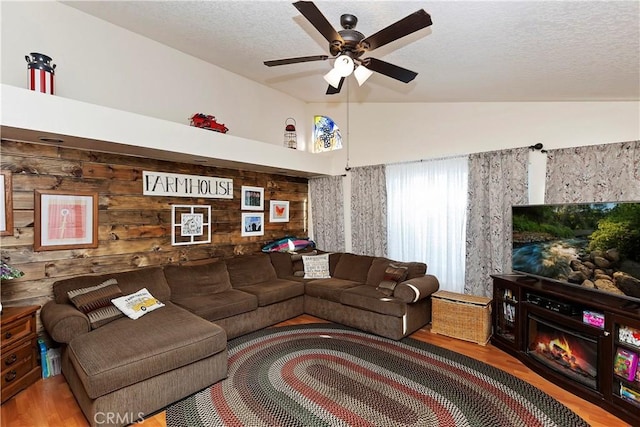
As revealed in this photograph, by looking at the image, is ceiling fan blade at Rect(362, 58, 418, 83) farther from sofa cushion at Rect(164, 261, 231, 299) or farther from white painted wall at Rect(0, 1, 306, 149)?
sofa cushion at Rect(164, 261, 231, 299)

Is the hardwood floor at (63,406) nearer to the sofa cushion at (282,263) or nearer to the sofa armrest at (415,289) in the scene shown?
the sofa armrest at (415,289)

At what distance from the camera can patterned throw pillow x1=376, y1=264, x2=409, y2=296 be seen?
12.1 ft

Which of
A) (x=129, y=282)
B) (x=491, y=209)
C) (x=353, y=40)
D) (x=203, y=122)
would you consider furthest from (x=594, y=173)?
(x=129, y=282)

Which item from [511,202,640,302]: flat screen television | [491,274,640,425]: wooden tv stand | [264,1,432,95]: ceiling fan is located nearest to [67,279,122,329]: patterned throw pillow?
[264,1,432,95]: ceiling fan

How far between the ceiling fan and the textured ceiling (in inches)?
12.4

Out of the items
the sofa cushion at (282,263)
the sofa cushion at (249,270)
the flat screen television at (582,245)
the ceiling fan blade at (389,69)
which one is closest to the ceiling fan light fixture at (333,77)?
the ceiling fan blade at (389,69)

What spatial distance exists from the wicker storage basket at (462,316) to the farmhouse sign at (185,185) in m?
3.11

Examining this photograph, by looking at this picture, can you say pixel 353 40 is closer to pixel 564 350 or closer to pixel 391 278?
pixel 391 278

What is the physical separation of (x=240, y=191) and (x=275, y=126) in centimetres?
122

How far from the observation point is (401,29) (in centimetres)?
178

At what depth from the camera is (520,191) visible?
11.1 ft

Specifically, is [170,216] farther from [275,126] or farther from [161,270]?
[275,126]

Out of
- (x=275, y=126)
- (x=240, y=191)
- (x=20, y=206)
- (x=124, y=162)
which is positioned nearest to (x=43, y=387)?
(x=20, y=206)

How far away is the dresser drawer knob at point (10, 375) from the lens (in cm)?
234
